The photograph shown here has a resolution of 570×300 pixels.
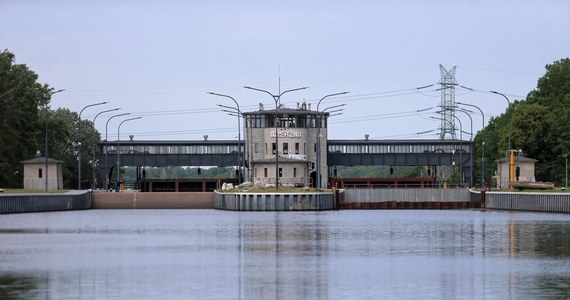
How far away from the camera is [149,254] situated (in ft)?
190

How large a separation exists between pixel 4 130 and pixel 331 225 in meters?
70.3

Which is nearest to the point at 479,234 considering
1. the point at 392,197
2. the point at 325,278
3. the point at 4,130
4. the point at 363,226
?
the point at 363,226

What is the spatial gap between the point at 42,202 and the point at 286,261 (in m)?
72.2

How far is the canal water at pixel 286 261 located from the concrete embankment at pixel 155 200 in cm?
5040

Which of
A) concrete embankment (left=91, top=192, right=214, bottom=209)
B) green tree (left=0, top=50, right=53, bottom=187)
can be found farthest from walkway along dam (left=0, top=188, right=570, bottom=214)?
green tree (left=0, top=50, right=53, bottom=187)

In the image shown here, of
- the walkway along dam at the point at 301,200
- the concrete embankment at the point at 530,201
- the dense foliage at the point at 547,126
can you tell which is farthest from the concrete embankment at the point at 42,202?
the dense foliage at the point at 547,126

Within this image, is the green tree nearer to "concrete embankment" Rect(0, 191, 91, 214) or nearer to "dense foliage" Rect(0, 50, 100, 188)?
"dense foliage" Rect(0, 50, 100, 188)

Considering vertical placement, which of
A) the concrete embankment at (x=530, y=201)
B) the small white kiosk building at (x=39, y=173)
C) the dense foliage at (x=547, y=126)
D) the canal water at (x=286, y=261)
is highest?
the dense foliage at (x=547, y=126)

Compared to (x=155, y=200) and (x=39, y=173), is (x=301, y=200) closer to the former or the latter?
(x=155, y=200)

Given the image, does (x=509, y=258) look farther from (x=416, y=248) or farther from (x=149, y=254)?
(x=149, y=254)

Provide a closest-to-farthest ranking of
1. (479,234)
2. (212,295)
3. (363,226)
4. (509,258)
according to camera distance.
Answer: (212,295), (509,258), (479,234), (363,226)

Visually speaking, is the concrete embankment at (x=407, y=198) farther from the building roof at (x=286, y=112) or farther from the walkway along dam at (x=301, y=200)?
the building roof at (x=286, y=112)

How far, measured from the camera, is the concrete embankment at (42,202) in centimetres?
11544

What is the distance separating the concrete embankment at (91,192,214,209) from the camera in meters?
138
